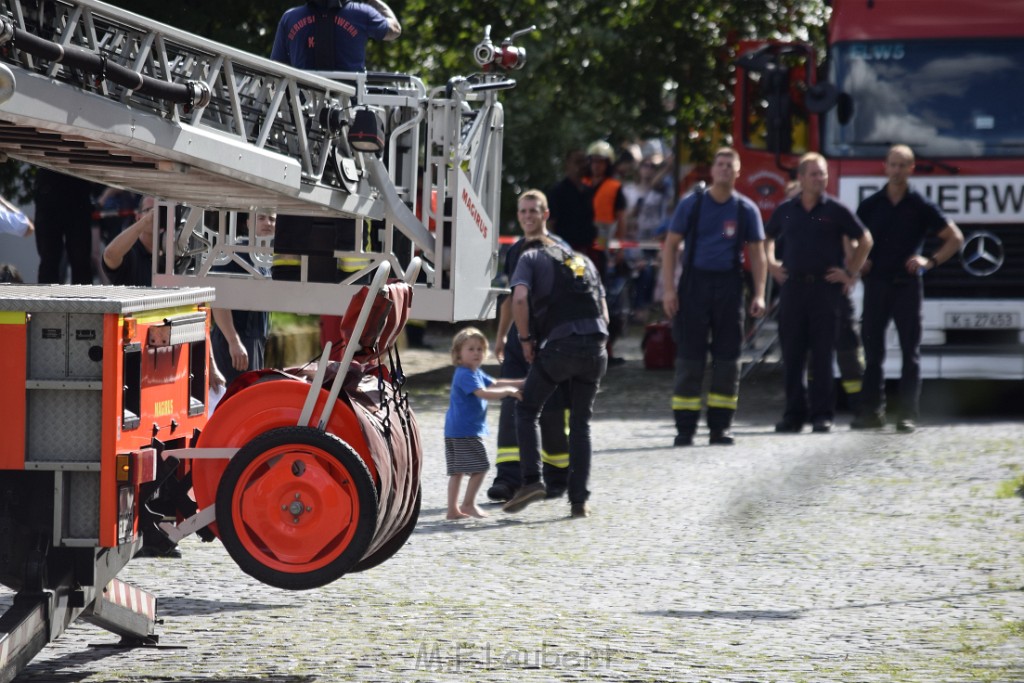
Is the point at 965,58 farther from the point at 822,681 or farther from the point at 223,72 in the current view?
the point at 822,681

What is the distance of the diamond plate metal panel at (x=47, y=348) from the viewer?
5.90 meters

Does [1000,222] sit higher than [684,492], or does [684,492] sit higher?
[1000,222]

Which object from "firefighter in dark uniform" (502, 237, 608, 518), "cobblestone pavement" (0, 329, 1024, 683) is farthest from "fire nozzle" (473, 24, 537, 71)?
"cobblestone pavement" (0, 329, 1024, 683)

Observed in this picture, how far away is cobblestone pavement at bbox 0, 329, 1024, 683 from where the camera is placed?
6.66 m

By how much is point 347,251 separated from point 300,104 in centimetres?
98

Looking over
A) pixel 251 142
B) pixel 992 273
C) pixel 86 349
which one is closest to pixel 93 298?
pixel 86 349

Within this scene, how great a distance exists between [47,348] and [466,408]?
430 cm

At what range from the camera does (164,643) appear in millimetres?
7035

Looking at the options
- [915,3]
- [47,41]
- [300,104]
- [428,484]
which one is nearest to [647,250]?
[915,3]

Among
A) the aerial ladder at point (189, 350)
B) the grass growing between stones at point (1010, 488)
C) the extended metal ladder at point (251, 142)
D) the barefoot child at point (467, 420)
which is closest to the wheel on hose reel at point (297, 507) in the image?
the aerial ladder at point (189, 350)

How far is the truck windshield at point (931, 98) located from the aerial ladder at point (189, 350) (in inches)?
245

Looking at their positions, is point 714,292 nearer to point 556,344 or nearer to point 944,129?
point 556,344

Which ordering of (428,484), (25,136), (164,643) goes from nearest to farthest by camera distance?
(164,643) < (25,136) < (428,484)

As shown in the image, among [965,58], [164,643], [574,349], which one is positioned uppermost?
[965,58]
